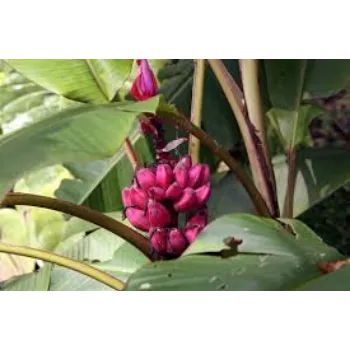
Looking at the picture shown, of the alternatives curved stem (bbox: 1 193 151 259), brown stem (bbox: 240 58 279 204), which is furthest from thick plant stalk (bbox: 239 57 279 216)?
curved stem (bbox: 1 193 151 259)

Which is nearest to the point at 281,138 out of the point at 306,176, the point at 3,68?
the point at 306,176

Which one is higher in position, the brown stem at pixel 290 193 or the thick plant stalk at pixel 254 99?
the thick plant stalk at pixel 254 99

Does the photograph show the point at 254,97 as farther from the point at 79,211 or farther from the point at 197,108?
the point at 79,211

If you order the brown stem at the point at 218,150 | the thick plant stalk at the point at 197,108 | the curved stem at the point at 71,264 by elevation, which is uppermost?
the thick plant stalk at the point at 197,108

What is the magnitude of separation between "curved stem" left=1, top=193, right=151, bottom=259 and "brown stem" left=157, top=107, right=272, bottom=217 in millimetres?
116

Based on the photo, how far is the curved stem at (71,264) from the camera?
72cm

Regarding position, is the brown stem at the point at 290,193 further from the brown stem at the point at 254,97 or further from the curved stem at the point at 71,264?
the curved stem at the point at 71,264

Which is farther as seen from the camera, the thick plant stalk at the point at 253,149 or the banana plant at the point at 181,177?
the thick plant stalk at the point at 253,149

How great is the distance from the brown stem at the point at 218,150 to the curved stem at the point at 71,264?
16 cm

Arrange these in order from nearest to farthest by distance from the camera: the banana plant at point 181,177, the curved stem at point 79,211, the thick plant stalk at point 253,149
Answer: the banana plant at point 181,177 → the curved stem at point 79,211 → the thick plant stalk at point 253,149

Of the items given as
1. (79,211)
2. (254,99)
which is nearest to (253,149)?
(254,99)

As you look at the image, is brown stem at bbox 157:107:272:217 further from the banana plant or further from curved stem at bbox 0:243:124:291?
curved stem at bbox 0:243:124:291

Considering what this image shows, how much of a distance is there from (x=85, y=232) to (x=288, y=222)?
480 mm

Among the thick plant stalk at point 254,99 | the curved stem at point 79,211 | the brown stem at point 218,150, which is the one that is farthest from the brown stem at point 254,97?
the curved stem at point 79,211
